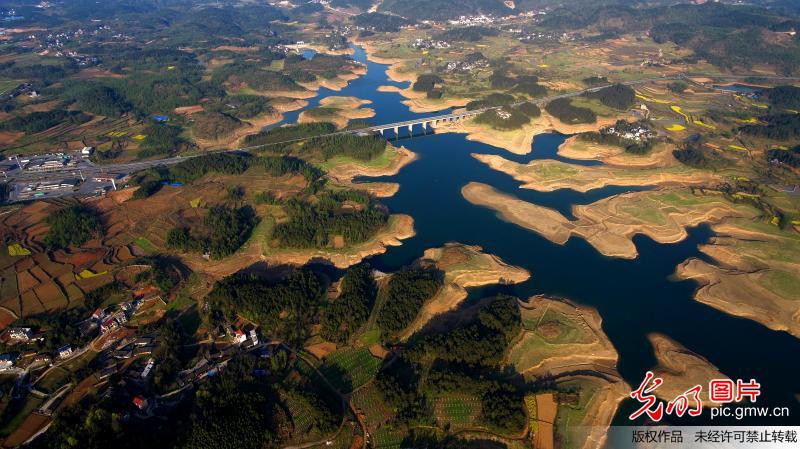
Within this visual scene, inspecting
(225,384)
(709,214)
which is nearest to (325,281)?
(225,384)

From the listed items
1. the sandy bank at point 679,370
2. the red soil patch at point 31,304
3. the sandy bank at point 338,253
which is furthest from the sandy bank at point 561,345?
the red soil patch at point 31,304

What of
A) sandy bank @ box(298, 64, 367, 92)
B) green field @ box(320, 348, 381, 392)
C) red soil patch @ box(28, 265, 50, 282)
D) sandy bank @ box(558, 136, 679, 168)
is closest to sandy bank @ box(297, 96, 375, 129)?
sandy bank @ box(298, 64, 367, 92)

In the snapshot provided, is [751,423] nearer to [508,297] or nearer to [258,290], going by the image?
[508,297]

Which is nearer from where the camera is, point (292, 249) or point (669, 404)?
point (669, 404)

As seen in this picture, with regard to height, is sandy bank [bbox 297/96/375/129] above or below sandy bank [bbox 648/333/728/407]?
above

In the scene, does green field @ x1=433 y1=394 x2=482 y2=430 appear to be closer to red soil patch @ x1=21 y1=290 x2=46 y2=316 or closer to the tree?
the tree

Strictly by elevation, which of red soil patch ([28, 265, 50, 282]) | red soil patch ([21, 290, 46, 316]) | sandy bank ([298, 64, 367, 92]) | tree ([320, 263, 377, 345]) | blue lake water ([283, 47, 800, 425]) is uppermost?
sandy bank ([298, 64, 367, 92])
